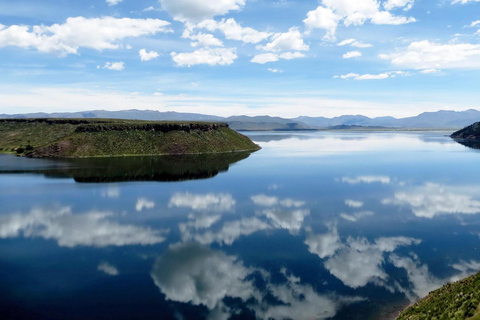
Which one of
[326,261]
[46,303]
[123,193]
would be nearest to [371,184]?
[326,261]

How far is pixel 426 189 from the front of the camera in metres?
81.9

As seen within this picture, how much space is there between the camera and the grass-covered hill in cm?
15375

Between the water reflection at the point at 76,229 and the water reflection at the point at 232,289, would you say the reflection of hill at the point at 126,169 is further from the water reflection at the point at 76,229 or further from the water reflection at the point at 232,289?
the water reflection at the point at 232,289

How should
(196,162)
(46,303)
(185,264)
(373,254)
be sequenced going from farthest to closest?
(196,162)
(373,254)
(185,264)
(46,303)

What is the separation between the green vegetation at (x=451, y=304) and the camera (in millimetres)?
26664

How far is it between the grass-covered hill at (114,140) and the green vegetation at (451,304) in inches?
5573

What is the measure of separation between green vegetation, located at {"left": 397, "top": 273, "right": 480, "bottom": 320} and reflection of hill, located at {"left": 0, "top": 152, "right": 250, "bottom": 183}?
74190 mm

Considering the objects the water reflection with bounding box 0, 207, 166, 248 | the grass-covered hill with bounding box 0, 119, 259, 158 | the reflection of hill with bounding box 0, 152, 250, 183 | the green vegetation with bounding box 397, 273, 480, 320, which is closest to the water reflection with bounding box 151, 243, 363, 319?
the green vegetation with bounding box 397, 273, 480, 320

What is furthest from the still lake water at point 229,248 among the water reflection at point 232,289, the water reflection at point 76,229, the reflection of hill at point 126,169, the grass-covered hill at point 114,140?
the grass-covered hill at point 114,140

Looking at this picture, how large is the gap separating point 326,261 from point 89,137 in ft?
491

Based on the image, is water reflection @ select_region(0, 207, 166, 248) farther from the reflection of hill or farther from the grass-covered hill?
the grass-covered hill

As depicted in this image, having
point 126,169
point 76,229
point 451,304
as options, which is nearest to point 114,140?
point 126,169

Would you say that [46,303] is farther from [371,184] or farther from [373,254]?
[371,184]

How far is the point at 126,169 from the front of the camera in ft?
372
